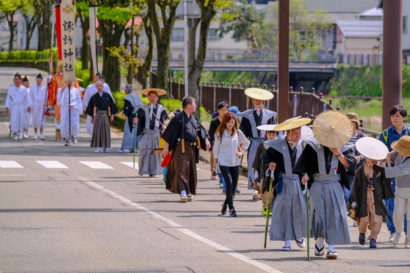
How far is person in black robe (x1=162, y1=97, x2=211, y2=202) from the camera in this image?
16219 millimetres

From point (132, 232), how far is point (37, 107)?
56.7 feet

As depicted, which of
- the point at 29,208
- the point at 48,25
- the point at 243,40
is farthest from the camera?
the point at 243,40

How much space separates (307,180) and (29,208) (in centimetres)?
544

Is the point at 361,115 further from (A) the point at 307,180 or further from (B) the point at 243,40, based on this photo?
(A) the point at 307,180

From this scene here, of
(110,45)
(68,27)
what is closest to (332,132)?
(68,27)

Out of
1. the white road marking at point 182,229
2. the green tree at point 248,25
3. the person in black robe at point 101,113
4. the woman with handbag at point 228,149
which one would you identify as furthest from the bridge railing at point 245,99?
the green tree at point 248,25

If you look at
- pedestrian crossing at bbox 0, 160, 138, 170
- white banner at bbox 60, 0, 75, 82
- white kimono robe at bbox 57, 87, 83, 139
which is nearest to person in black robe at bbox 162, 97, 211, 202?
pedestrian crossing at bbox 0, 160, 138, 170

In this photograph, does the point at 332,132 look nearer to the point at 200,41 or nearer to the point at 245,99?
the point at 200,41

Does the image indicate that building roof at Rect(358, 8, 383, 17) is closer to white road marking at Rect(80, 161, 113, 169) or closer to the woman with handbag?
white road marking at Rect(80, 161, 113, 169)

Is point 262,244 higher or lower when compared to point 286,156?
lower

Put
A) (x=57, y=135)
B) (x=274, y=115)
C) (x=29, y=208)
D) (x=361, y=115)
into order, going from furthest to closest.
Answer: (x=361, y=115)
(x=57, y=135)
(x=274, y=115)
(x=29, y=208)

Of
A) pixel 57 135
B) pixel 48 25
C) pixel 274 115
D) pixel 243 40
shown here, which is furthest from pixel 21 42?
pixel 274 115

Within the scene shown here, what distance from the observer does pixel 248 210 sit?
619 inches

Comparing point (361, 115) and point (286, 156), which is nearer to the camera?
point (286, 156)
